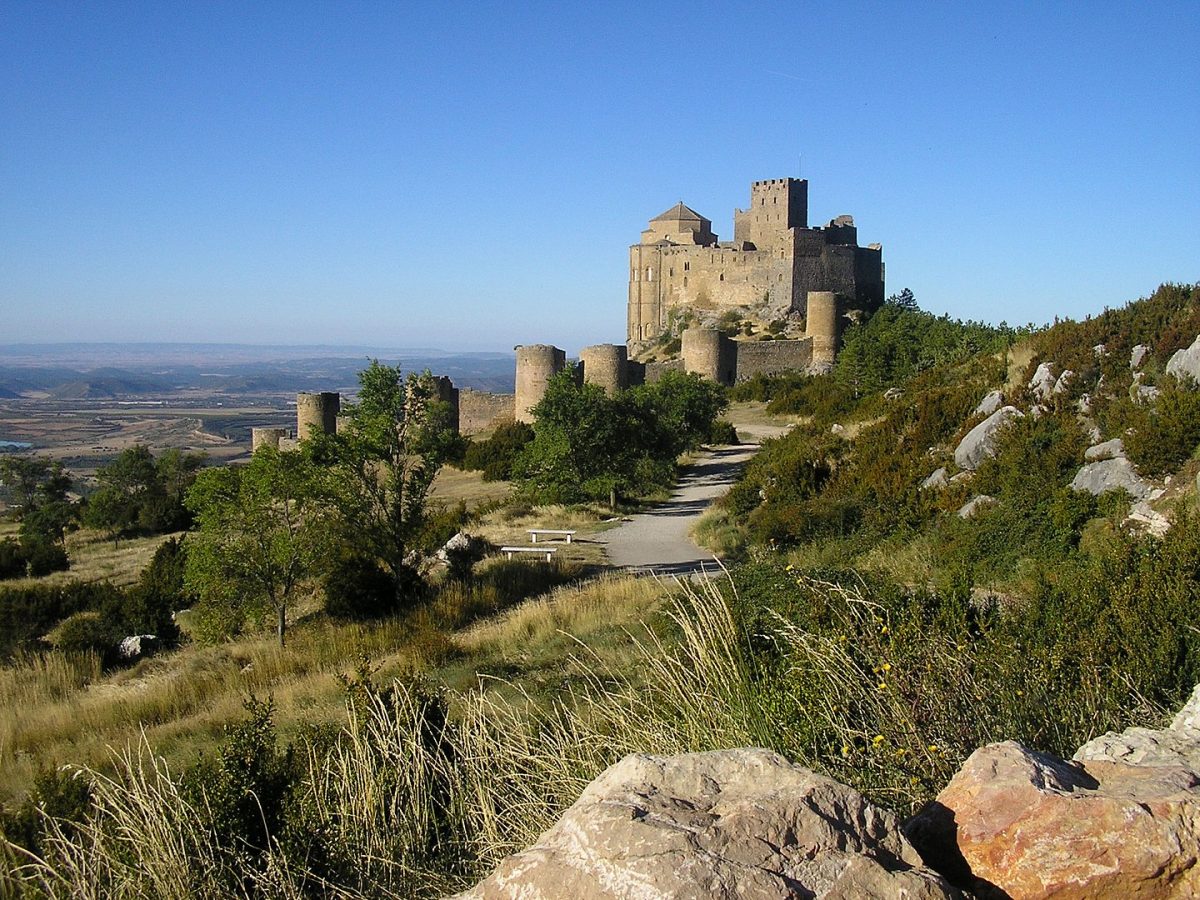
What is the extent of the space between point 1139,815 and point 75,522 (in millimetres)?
37685

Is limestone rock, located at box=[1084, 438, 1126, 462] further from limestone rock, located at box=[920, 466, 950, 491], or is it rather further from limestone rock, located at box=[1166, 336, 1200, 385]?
limestone rock, located at box=[920, 466, 950, 491]

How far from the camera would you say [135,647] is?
12.6 m

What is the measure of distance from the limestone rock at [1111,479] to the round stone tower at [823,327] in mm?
36816

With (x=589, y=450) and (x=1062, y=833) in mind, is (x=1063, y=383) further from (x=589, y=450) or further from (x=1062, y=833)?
(x=589, y=450)

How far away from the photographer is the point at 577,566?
47.3ft

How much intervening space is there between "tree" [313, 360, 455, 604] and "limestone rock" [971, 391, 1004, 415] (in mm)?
7311

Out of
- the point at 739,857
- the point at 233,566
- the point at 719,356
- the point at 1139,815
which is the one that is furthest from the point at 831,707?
the point at 719,356

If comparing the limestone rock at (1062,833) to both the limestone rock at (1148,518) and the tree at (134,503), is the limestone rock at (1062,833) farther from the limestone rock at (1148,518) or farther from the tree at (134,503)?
the tree at (134,503)

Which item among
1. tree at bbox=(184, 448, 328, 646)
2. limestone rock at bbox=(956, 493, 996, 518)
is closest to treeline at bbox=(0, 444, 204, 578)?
tree at bbox=(184, 448, 328, 646)

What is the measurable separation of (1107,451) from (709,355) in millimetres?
35428

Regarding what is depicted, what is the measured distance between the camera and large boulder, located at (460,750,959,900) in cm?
187

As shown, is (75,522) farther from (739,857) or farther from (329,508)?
(739,857)

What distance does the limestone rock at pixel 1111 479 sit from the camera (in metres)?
8.91

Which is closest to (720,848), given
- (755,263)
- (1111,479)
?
(1111,479)
